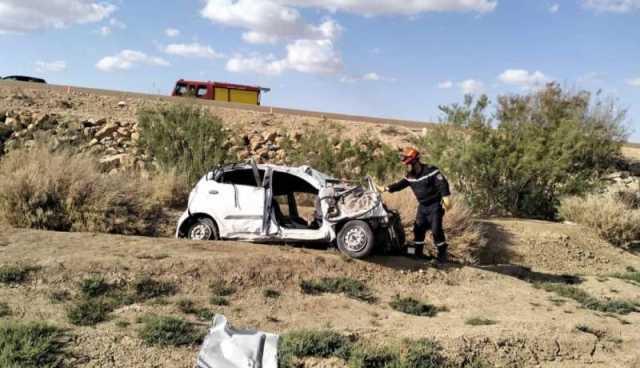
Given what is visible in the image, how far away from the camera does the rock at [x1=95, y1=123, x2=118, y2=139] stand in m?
24.0

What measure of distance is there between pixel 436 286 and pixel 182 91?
88.0 ft

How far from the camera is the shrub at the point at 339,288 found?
350 inches

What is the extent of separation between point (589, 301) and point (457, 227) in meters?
4.62

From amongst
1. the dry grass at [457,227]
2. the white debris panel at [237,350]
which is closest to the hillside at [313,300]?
the white debris panel at [237,350]

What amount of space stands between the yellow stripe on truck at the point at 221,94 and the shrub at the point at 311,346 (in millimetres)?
28957

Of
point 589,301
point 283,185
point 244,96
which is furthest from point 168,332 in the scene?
point 244,96

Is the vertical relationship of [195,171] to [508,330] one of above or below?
above

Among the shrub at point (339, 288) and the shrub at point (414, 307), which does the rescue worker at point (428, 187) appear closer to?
the shrub at point (414, 307)

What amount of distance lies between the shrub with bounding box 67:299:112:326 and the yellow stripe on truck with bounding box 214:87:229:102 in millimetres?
28078

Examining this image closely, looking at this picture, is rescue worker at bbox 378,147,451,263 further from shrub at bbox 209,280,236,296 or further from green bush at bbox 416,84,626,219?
green bush at bbox 416,84,626,219

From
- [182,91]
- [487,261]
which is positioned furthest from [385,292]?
[182,91]

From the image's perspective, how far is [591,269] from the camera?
1495 cm

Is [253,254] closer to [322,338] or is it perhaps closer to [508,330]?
[322,338]

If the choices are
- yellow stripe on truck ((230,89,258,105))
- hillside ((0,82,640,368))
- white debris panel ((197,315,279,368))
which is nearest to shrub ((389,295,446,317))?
hillside ((0,82,640,368))
